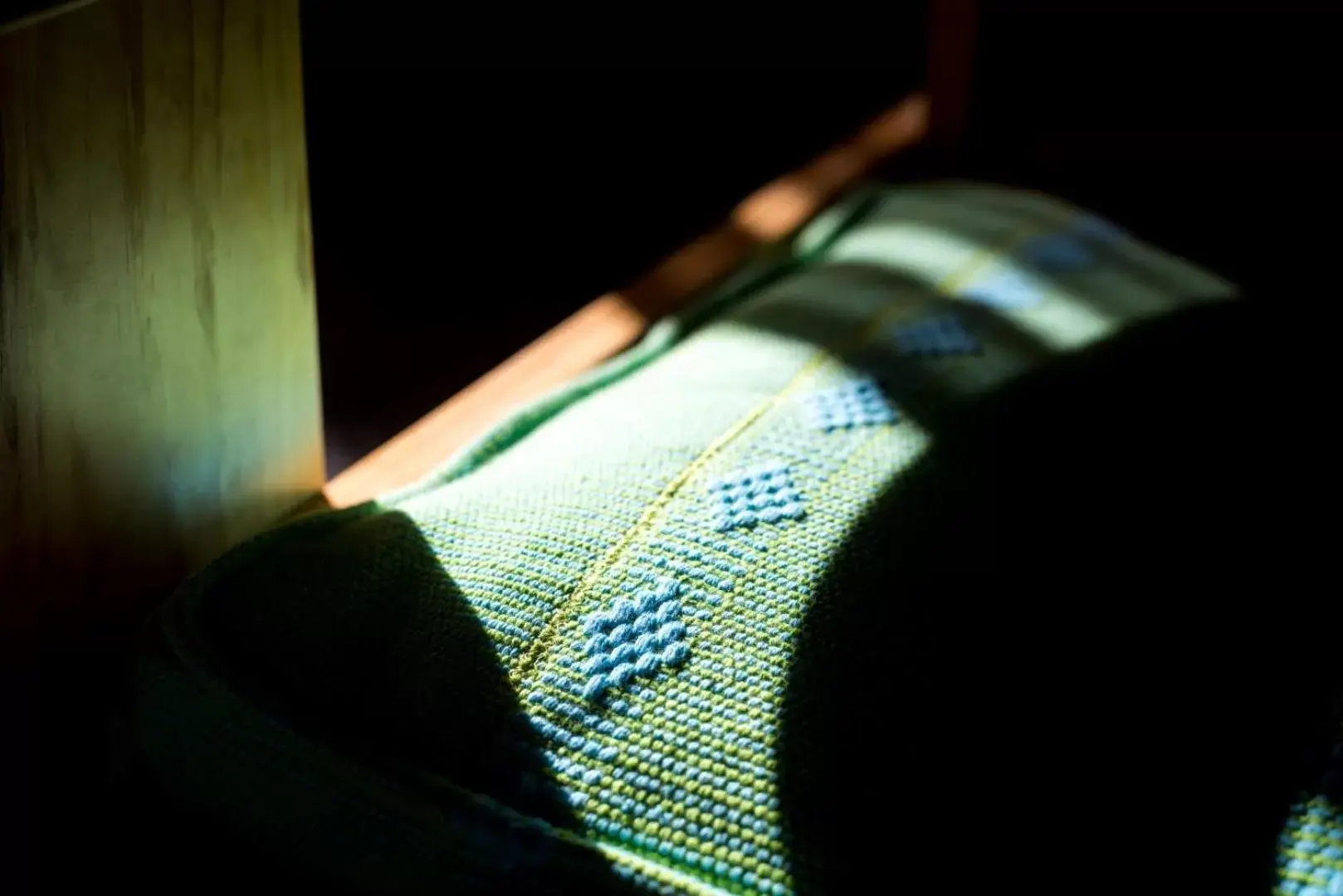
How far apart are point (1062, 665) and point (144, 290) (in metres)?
0.54

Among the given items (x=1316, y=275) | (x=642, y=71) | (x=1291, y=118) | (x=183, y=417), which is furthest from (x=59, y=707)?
(x=642, y=71)

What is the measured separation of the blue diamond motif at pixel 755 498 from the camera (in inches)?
30.3

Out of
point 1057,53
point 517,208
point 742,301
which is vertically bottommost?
point 517,208

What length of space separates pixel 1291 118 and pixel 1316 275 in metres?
0.26

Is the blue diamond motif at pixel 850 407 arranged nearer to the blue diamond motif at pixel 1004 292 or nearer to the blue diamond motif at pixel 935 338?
the blue diamond motif at pixel 935 338

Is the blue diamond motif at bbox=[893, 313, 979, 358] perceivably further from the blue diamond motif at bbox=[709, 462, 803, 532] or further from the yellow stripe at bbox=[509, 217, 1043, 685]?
the blue diamond motif at bbox=[709, 462, 803, 532]

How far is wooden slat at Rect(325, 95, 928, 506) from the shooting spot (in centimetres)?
105

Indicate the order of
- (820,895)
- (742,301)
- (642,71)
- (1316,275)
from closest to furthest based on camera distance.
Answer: (820,895) < (742,301) < (1316,275) < (642,71)

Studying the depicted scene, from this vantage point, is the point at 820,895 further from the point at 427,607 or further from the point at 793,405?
the point at 793,405

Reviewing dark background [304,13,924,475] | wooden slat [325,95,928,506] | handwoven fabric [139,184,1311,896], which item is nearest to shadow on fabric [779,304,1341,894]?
handwoven fabric [139,184,1311,896]

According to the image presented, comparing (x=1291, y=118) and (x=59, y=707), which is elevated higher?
(x=1291, y=118)

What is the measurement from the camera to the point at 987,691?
0.68 m

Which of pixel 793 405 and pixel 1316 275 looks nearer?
pixel 793 405

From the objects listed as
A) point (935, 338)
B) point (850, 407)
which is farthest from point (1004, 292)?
point (850, 407)
